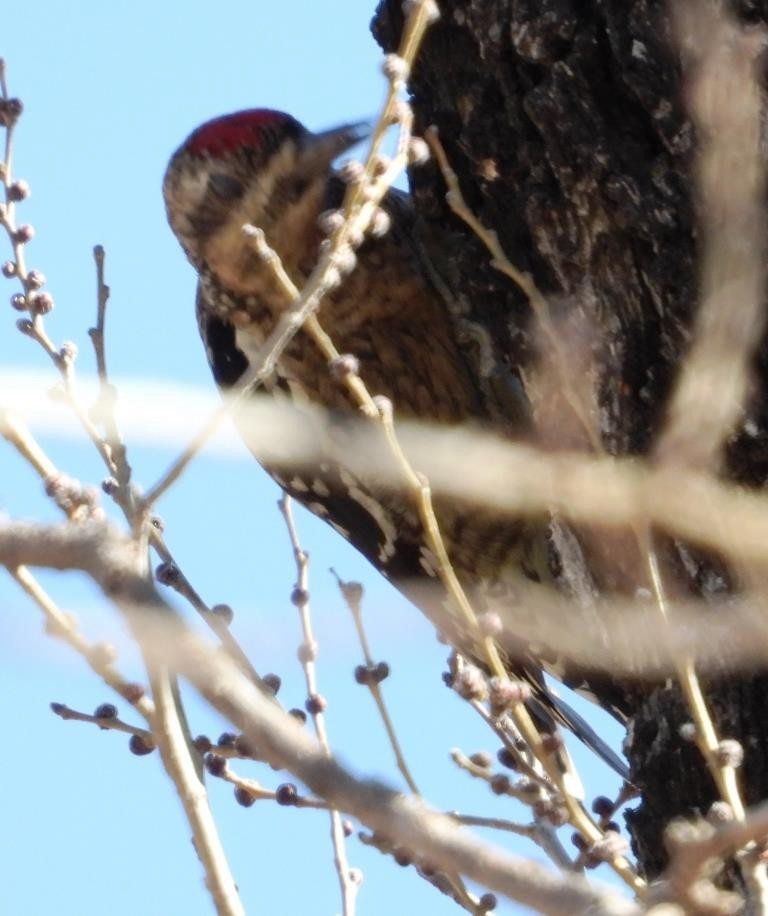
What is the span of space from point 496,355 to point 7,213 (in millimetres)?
1099

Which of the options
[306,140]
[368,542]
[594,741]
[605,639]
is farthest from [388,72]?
[368,542]

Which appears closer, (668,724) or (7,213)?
(7,213)

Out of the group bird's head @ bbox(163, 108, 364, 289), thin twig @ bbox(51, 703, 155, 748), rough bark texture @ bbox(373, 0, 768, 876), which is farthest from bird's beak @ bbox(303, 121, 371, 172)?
thin twig @ bbox(51, 703, 155, 748)

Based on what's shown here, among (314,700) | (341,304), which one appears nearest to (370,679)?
(314,700)

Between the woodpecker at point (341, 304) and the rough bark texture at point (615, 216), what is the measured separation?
589mm

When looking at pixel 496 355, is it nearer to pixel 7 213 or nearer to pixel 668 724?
pixel 668 724

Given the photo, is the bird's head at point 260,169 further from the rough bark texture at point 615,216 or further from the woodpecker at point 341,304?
the rough bark texture at point 615,216

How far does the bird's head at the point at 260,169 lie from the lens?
11.6 feet

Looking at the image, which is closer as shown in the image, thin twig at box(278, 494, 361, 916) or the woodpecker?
thin twig at box(278, 494, 361, 916)

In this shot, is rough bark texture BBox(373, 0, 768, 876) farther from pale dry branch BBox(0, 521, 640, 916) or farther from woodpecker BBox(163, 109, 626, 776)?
pale dry branch BBox(0, 521, 640, 916)

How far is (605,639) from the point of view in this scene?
280 centimetres

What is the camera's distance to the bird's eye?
3576 mm

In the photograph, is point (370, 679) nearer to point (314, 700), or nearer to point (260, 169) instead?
point (314, 700)

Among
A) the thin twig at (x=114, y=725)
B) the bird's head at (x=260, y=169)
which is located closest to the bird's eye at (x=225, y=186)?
the bird's head at (x=260, y=169)
